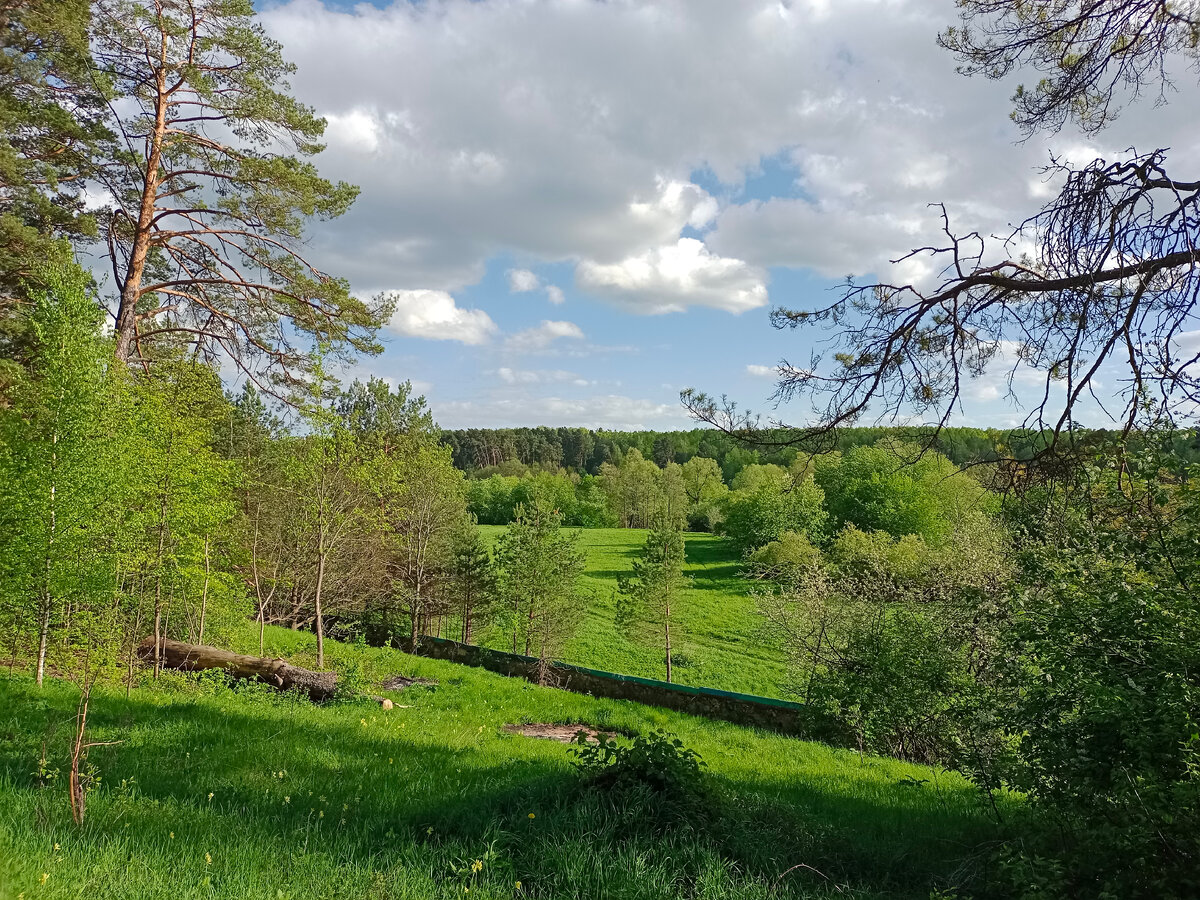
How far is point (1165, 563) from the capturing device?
482 centimetres

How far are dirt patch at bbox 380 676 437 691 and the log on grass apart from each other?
2783mm

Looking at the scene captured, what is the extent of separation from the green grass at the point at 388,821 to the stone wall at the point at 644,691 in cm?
461

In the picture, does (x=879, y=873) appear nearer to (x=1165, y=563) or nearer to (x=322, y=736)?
(x=1165, y=563)

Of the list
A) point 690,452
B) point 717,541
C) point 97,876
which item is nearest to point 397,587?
point 97,876

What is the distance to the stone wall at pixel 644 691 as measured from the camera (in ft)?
47.5

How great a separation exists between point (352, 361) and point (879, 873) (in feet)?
41.0

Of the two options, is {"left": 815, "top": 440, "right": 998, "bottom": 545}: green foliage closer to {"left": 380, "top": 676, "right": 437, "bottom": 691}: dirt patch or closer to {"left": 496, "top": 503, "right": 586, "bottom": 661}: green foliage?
{"left": 496, "top": 503, "right": 586, "bottom": 661}: green foliage

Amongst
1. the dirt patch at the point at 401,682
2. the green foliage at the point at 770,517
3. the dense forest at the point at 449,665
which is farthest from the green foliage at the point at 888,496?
the dirt patch at the point at 401,682

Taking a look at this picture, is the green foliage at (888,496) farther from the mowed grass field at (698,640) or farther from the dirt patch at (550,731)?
the dirt patch at (550,731)

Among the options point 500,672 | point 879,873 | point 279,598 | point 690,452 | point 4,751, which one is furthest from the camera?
point 690,452

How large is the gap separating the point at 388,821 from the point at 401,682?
10876 millimetres

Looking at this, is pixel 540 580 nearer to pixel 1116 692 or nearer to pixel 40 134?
pixel 40 134

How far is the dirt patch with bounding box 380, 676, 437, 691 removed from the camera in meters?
14.7

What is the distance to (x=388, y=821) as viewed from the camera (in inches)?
209
